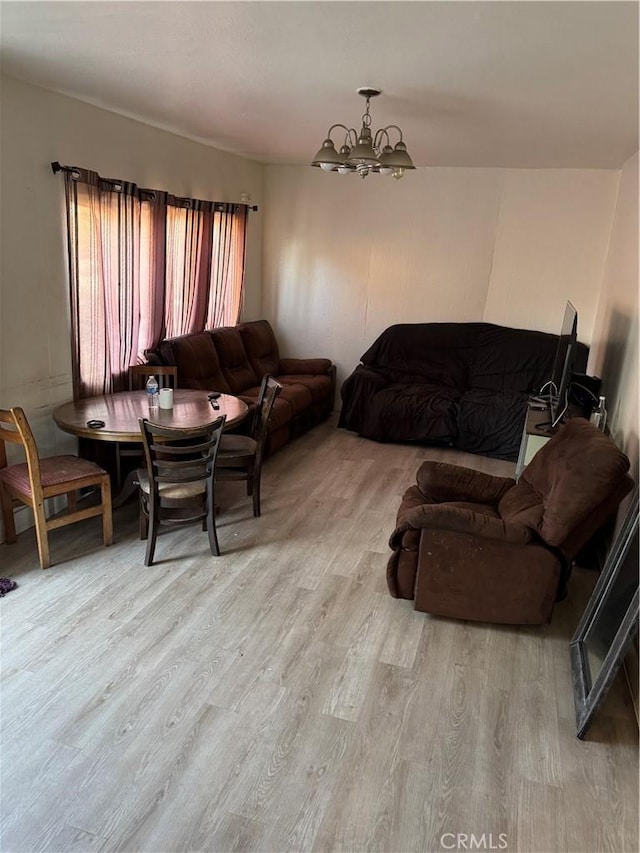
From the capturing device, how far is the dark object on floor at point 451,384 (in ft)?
16.6

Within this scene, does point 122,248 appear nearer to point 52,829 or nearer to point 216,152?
point 216,152

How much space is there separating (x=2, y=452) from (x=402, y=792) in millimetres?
2652

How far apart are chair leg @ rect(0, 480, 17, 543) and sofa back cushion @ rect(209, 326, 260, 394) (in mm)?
2196

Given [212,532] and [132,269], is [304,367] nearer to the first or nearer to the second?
[132,269]

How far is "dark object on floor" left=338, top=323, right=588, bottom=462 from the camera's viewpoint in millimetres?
5055

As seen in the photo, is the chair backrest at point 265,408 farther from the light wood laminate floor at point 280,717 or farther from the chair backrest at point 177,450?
the light wood laminate floor at point 280,717

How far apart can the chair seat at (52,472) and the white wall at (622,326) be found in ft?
9.43

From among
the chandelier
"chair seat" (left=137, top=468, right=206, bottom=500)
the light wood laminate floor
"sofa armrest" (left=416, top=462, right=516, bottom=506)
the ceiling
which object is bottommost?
the light wood laminate floor

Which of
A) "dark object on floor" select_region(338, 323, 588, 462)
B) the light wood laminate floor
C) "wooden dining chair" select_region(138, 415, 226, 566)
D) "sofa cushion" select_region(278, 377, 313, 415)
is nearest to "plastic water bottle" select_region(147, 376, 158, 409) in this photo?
"wooden dining chair" select_region(138, 415, 226, 566)

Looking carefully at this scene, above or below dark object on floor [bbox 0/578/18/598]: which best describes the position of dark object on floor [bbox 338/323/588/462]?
above

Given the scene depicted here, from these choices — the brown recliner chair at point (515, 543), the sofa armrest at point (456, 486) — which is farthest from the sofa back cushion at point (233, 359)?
the brown recliner chair at point (515, 543)

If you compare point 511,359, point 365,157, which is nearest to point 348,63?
point 365,157


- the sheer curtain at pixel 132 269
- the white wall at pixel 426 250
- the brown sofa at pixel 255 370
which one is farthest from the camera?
the white wall at pixel 426 250

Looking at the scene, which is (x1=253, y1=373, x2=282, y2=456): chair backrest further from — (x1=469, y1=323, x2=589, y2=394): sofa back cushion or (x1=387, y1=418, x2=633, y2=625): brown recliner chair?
(x1=469, y1=323, x2=589, y2=394): sofa back cushion
